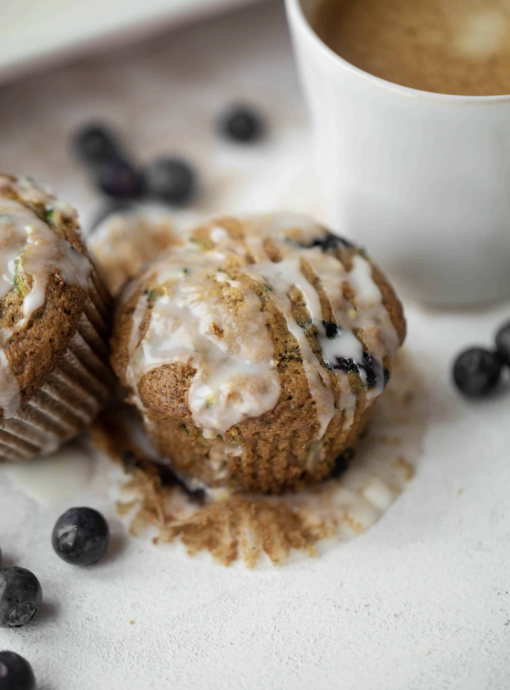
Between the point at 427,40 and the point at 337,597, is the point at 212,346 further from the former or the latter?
the point at 427,40

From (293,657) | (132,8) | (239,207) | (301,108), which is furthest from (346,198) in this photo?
(293,657)

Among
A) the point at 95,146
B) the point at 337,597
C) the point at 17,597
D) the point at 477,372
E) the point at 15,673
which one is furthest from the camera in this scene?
the point at 95,146

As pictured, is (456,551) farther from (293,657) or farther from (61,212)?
(61,212)

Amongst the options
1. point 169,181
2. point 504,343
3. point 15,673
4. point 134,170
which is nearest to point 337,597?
point 15,673

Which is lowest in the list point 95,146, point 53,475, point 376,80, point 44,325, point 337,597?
point 337,597

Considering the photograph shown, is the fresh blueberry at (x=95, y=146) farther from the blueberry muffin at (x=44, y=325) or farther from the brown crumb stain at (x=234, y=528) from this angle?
the brown crumb stain at (x=234, y=528)

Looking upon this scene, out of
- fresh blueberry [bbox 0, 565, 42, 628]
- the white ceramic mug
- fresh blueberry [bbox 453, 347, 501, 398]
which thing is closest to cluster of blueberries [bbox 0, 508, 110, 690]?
fresh blueberry [bbox 0, 565, 42, 628]
